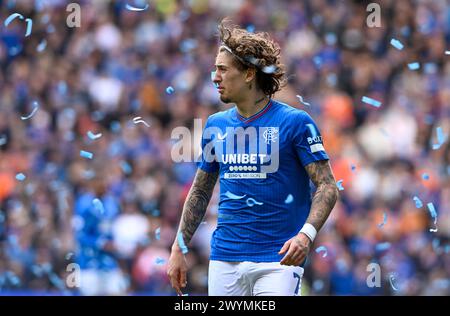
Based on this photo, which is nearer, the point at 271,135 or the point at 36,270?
the point at 271,135

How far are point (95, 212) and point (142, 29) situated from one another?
372 cm

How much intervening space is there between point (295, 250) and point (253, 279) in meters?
0.46

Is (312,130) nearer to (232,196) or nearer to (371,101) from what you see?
(232,196)

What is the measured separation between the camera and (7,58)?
1299 cm

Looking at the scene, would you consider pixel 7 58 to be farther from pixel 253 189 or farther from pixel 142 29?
pixel 253 189

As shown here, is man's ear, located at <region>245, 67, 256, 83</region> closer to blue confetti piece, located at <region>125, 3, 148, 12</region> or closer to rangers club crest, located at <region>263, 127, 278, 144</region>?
rangers club crest, located at <region>263, 127, 278, 144</region>

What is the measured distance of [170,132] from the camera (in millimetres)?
11688

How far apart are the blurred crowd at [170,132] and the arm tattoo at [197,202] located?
158 inches

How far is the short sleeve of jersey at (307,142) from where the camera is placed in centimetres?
538

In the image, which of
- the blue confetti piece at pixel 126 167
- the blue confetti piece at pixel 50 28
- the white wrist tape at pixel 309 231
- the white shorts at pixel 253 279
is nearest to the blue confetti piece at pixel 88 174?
the blue confetti piece at pixel 126 167

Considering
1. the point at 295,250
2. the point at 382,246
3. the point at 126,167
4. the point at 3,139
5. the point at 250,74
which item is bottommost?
the point at 382,246

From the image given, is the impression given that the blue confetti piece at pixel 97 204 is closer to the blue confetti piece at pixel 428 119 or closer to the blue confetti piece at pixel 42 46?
the blue confetti piece at pixel 42 46

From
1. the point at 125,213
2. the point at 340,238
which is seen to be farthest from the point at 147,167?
the point at 340,238

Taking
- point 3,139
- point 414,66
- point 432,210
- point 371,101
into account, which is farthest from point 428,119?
point 3,139
